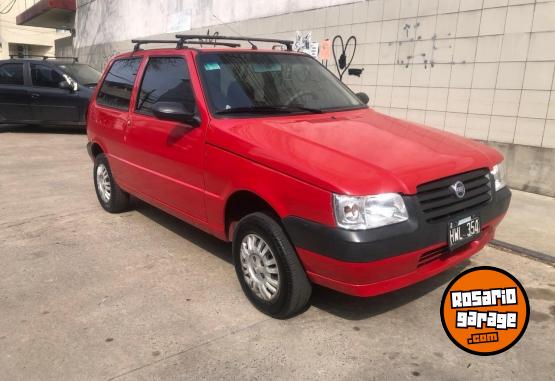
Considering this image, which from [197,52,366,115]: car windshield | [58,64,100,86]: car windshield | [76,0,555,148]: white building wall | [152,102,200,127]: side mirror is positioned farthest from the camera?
[58,64,100,86]: car windshield

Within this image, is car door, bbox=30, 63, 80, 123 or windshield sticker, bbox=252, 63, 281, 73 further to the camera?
car door, bbox=30, 63, 80, 123

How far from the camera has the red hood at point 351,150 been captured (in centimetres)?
274

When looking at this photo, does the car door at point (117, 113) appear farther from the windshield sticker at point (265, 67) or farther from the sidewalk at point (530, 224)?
the sidewalk at point (530, 224)

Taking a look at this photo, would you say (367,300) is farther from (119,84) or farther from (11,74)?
(11,74)

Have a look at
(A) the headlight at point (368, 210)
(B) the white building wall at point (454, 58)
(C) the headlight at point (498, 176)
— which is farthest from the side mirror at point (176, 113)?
(B) the white building wall at point (454, 58)

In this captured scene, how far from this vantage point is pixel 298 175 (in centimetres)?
281

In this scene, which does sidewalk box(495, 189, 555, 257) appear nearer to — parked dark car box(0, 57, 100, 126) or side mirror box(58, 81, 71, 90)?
parked dark car box(0, 57, 100, 126)

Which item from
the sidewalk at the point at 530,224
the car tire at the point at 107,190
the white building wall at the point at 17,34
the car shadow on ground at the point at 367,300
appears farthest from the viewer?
the white building wall at the point at 17,34

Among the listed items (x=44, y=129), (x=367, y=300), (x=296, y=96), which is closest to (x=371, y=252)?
(x=367, y=300)

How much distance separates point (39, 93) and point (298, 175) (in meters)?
9.96

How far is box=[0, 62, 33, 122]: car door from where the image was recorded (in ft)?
36.1

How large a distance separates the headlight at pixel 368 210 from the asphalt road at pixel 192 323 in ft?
2.52

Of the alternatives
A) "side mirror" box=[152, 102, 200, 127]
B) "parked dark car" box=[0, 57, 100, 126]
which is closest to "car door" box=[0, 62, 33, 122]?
"parked dark car" box=[0, 57, 100, 126]

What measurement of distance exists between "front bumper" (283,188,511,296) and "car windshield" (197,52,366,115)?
3.82 ft
